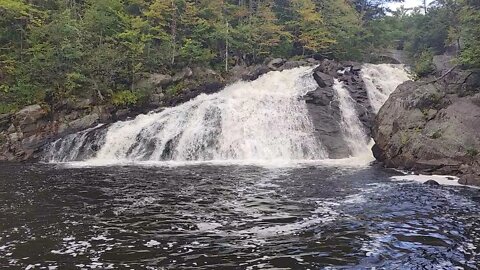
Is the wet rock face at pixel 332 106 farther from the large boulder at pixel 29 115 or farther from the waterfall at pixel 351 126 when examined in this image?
the large boulder at pixel 29 115

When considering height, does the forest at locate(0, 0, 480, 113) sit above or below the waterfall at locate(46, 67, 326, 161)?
above

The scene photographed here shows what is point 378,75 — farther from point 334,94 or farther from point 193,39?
point 193,39

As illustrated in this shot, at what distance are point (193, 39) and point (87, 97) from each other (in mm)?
11016

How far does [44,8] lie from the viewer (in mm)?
34062

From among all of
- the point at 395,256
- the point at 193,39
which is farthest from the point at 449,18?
the point at 395,256

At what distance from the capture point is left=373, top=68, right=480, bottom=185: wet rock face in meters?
17.7

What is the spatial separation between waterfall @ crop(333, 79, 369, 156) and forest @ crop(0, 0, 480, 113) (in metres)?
4.62

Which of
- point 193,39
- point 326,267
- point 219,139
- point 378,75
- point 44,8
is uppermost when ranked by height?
point 44,8

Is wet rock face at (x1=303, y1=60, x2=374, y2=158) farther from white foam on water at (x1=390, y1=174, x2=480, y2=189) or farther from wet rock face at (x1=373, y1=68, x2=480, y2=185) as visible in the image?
white foam on water at (x1=390, y1=174, x2=480, y2=189)

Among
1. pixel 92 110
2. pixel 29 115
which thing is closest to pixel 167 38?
pixel 92 110

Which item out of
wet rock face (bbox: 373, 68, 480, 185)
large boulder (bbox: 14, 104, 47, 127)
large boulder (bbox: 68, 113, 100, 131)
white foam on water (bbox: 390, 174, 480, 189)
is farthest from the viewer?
large boulder (bbox: 68, 113, 100, 131)

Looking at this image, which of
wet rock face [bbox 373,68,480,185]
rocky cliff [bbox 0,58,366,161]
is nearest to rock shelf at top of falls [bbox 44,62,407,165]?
rocky cliff [bbox 0,58,366,161]

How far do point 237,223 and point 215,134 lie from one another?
1440 centimetres

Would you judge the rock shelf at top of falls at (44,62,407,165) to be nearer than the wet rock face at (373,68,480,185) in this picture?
No
